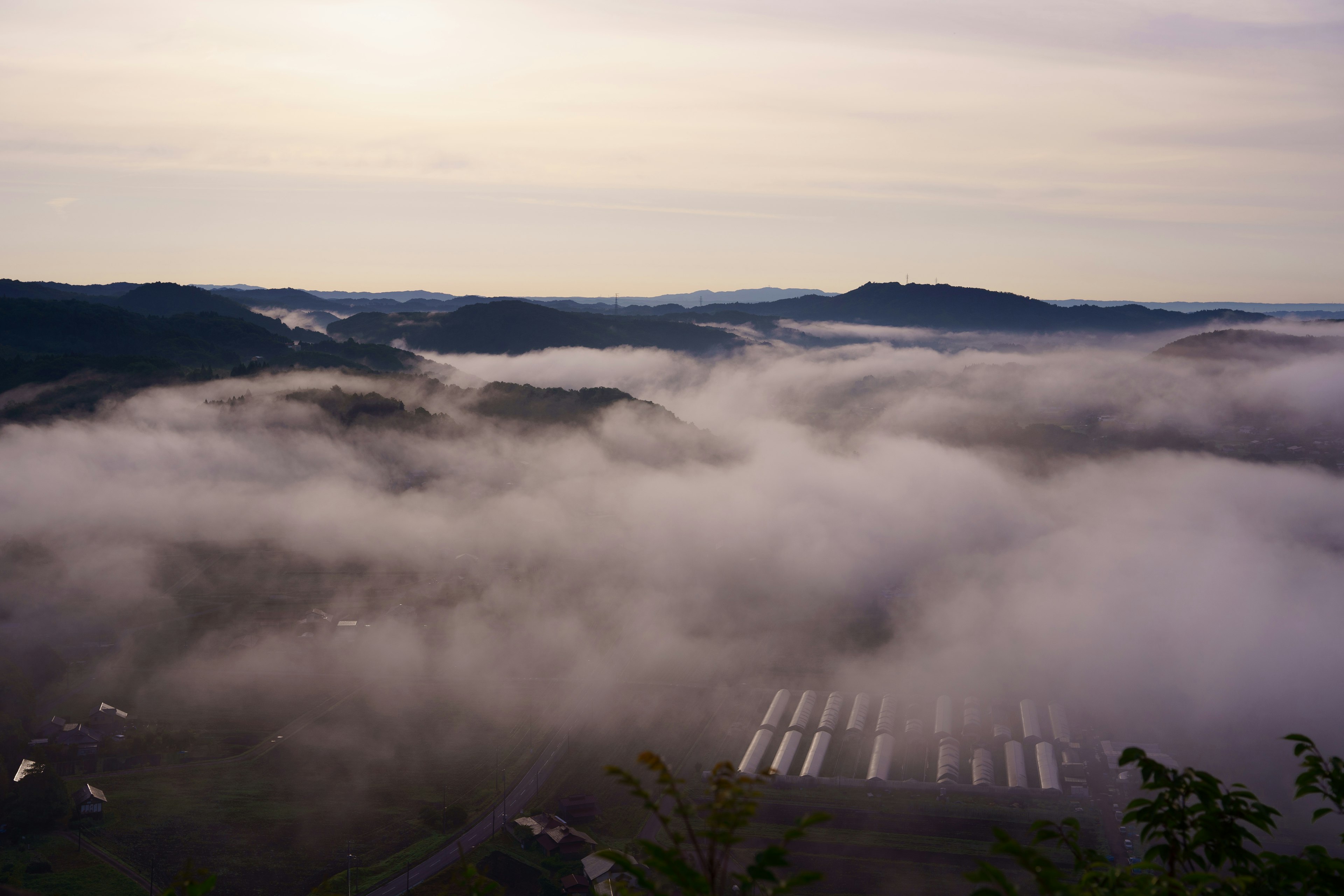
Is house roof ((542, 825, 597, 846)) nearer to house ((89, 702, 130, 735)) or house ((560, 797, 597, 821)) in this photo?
house ((560, 797, 597, 821))

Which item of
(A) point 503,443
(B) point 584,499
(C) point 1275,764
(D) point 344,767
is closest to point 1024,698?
(C) point 1275,764

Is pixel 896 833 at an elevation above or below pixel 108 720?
above

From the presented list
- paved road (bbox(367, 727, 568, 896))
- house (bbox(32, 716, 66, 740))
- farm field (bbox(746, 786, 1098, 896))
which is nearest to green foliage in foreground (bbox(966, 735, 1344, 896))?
paved road (bbox(367, 727, 568, 896))

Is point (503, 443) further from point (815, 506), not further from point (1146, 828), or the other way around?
point (1146, 828)

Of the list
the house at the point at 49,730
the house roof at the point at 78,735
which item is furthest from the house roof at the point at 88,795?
the house at the point at 49,730

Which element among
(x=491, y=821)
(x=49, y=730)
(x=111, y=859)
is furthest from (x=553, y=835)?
(x=49, y=730)

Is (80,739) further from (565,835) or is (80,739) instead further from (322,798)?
(565,835)

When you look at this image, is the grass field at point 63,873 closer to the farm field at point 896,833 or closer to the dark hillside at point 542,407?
the farm field at point 896,833
